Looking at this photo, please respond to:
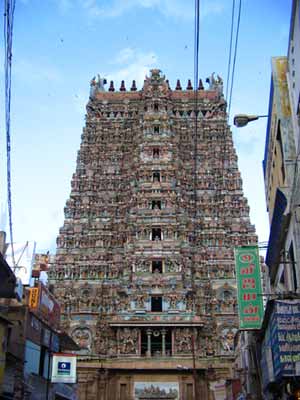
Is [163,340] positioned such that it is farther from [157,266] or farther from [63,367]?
[63,367]

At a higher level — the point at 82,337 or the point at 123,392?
the point at 82,337

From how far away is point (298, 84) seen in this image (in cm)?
2114

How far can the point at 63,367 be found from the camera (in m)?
29.5

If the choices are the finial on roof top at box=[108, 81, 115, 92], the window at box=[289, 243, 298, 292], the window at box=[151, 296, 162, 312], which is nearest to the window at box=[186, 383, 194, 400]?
the window at box=[151, 296, 162, 312]

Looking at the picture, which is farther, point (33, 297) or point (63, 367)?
point (33, 297)

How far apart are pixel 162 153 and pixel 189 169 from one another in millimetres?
4281

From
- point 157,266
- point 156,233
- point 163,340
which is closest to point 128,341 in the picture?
point 163,340

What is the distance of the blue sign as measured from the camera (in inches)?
1155

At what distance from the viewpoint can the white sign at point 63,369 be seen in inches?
1147

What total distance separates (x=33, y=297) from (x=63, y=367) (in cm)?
514

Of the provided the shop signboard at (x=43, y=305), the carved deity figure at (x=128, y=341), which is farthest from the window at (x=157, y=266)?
the shop signboard at (x=43, y=305)

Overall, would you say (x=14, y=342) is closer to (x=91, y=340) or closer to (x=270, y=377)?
(x=270, y=377)

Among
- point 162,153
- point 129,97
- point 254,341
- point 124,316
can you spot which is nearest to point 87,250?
point 124,316

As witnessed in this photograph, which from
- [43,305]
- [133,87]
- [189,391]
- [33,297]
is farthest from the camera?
[133,87]
